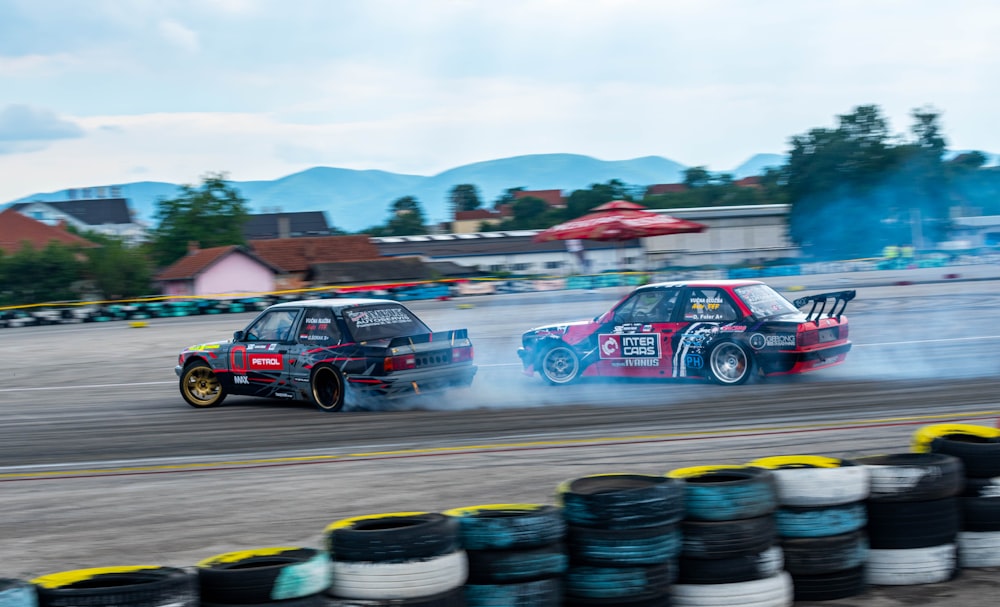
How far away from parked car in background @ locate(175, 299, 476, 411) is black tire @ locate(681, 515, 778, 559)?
7369mm

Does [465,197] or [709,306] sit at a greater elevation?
[465,197]

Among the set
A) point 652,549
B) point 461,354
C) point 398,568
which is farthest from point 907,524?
point 461,354

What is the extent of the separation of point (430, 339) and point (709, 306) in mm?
3552

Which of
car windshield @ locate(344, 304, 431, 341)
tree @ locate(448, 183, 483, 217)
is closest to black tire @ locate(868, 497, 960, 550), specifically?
car windshield @ locate(344, 304, 431, 341)

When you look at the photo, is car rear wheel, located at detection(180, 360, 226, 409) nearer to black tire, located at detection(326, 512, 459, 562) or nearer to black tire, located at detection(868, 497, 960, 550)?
black tire, located at detection(326, 512, 459, 562)

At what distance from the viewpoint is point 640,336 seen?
12.9 meters

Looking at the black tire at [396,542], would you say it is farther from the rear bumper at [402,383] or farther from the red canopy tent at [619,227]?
the red canopy tent at [619,227]

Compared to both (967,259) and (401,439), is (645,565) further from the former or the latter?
(967,259)

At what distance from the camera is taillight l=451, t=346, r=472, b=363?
12.4 meters

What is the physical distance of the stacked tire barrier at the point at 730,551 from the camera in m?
4.63

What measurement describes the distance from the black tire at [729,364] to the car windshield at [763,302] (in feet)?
1.68

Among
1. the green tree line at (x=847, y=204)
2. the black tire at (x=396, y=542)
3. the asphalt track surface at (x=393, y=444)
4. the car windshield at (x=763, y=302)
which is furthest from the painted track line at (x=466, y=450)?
the green tree line at (x=847, y=204)

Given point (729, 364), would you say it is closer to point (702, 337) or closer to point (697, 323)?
point (702, 337)

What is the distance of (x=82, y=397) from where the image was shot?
50.9 feet
